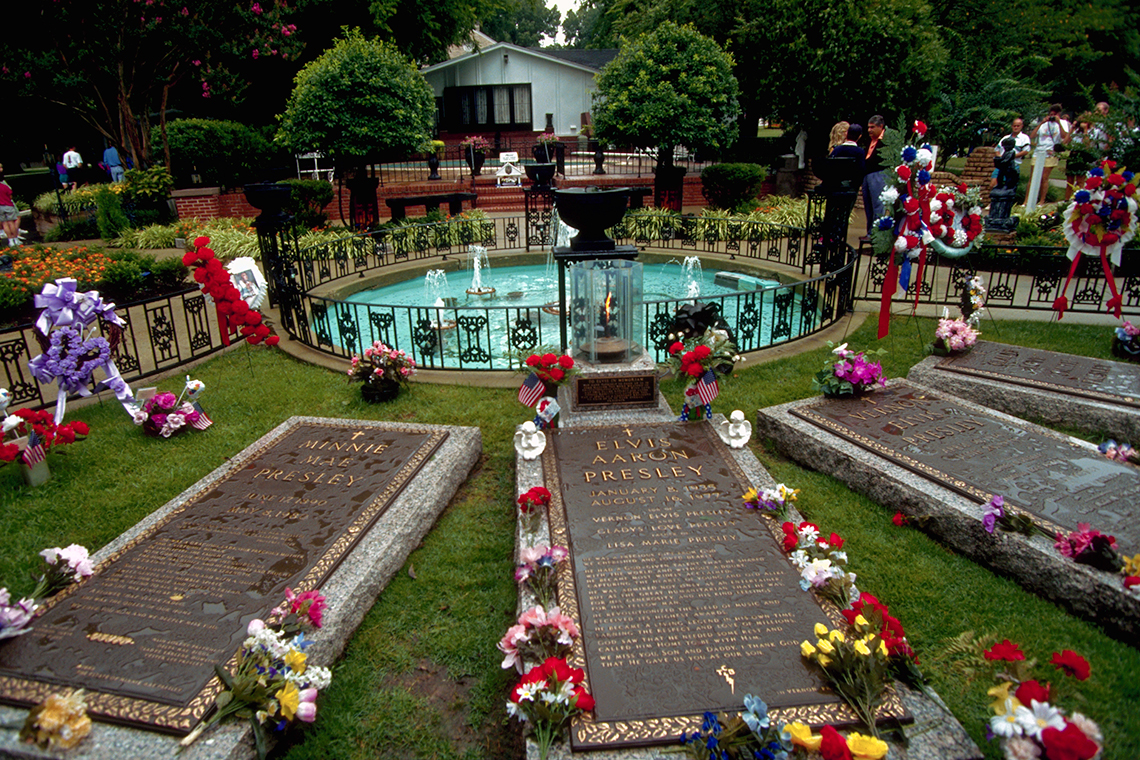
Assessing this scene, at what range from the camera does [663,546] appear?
171 inches

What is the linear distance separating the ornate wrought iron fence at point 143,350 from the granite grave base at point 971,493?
7.01 m

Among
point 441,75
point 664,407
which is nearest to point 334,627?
point 664,407

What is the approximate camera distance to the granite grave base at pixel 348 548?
300 centimetres

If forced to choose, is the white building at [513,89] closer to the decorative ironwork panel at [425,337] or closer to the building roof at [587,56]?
the building roof at [587,56]

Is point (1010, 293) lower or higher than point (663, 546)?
higher

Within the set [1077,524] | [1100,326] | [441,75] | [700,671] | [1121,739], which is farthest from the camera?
[441,75]

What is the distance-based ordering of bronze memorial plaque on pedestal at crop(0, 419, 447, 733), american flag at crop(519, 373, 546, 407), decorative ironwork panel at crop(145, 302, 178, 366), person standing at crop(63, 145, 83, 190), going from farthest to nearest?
person standing at crop(63, 145, 83, 190)
decorative ironwork panel at crop(145, 302, 178, 366)
american flag at crop(519, 373, 546, 407)
bronze memorial plaque on pedestal at crop(0, 419, 447, 733)

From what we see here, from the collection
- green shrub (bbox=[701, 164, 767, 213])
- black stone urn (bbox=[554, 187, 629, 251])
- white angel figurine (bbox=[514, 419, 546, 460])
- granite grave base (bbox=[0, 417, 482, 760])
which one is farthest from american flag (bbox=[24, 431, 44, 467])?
green shrub (bbox=[701, 164, 767, 213])

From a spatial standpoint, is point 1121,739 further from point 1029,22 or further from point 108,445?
point 1029,22

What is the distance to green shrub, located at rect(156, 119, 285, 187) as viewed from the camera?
19.4 meters

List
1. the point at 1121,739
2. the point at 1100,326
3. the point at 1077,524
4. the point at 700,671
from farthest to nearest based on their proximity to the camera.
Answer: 1. the point at 1100,326
2. the point at 1077,524
3. the point at 700,671
4. the point at 1121,739

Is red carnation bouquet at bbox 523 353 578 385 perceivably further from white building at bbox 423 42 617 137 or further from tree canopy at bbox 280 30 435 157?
white building at bbox 423 42 617 137

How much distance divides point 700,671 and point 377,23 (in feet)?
76.8

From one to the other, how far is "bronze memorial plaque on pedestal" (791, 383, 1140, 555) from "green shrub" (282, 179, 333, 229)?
14041mm
